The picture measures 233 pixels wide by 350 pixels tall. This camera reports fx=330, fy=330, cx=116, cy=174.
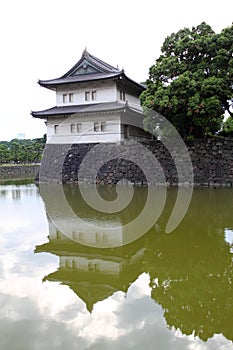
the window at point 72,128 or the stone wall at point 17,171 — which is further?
the stone wall at point 17,171

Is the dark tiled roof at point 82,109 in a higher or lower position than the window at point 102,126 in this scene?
higher

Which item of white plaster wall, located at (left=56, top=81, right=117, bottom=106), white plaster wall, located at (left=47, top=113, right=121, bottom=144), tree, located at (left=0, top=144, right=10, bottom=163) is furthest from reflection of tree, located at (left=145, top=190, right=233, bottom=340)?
tree, located at (left=0, top=144, right=10, bottom=163)

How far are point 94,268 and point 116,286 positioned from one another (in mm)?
828

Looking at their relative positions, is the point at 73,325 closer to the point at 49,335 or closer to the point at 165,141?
the point at 49,335

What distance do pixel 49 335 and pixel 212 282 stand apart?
2.45 m

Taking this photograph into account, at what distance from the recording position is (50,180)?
23.5m

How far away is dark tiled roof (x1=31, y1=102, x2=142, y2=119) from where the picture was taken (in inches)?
810

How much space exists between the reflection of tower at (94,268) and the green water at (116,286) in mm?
15

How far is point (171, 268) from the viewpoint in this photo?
5414 mm

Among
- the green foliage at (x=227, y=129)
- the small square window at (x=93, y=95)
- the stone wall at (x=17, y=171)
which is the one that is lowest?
the stone wall at (x=17, y=171)

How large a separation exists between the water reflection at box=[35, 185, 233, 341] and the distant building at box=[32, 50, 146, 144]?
13092 mm

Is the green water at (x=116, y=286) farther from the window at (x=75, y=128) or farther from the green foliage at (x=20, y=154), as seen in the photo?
the green foliage at (x=20, y=154)

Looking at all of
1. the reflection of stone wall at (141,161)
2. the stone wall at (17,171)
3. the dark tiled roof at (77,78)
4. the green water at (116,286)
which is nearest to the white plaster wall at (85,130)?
the reflection of stone wall at (141,161)

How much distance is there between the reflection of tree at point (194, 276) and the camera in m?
3.73
